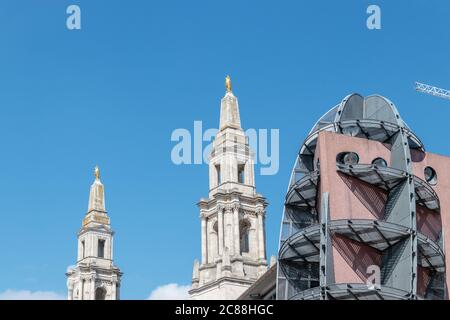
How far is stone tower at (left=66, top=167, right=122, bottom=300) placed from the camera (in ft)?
557

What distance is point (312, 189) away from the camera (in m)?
81.7

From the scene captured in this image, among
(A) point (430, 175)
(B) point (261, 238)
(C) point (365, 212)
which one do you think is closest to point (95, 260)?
(B) point (261, 238)

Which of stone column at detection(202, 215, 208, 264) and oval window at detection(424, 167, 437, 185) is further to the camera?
stone column at detection(202, 215, 208, 264)

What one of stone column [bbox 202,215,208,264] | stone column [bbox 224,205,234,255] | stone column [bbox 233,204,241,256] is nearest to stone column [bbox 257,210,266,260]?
stone column [bbox 233,204,241,256]

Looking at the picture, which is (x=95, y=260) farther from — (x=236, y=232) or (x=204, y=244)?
(x=236, y=232)

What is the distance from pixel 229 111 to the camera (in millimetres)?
135875

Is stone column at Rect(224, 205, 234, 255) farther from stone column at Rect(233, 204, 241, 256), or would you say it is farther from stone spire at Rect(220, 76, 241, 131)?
stone spire at Rect(220, 76, 241, 131)

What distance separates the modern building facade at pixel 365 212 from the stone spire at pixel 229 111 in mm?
49801

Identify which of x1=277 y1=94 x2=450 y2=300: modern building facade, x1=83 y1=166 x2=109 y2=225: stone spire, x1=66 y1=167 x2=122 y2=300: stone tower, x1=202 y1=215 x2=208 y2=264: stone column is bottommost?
x1=277 y1=94 x2=450 y2=300: modern building facade

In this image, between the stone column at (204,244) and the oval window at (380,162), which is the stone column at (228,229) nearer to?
the stone column at (204,244)

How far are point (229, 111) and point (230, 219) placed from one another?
16.9 metres

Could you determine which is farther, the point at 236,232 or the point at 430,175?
the point at 236,232

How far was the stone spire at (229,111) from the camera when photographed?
439 feet
